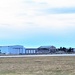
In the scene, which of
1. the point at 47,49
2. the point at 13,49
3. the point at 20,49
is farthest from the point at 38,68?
the point at 47,49

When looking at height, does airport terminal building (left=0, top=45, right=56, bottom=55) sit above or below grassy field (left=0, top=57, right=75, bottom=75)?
above

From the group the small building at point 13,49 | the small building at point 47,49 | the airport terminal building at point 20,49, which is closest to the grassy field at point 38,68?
the airport terminal building at point 20,49

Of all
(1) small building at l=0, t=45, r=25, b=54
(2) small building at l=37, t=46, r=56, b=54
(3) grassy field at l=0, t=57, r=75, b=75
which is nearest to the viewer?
(3) grassy field at l=0, t=57, r=75, b=75

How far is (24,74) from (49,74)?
1996 mm

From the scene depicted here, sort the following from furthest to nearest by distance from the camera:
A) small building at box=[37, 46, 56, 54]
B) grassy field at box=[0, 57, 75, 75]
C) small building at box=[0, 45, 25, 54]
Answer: small building at box=[37, 46, 56, 54] → small building at box=[0, 45, 25, 54] → grassy field at box=[0, 57, 75, 75]

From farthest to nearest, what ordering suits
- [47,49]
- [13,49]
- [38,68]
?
[47,49] → [13,49] → [38,68]

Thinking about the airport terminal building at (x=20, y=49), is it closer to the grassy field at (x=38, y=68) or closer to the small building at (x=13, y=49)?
the small building at (x=13, y=49)

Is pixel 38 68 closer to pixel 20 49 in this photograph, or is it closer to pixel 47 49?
pixel 20 49

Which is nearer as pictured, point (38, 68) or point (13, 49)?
point (38, 68)

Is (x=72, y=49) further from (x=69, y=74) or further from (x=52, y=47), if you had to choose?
(x=69, y=74)

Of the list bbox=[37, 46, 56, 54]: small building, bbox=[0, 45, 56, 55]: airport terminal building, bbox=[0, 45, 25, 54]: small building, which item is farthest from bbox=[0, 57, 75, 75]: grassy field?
bbox=[37, 46, 56, 54]: small building

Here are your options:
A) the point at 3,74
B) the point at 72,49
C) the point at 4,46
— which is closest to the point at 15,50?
the point at 4,46

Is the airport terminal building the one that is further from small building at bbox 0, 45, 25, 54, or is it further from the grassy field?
the grassy field

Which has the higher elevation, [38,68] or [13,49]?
[13,49]
